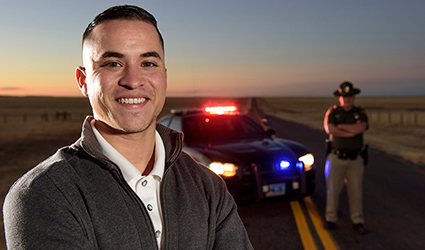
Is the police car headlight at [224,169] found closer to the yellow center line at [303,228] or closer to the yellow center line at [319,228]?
the yellow center line at [303,228]

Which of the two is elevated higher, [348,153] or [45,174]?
[45,174]

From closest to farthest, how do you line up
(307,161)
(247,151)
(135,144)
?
(135,144)
(247,151)
(307,161)

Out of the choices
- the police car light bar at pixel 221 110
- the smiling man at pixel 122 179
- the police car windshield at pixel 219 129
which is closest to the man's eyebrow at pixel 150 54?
the smiling man at pixel 122 179

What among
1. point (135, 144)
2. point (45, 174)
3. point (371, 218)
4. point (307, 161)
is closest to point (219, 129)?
point (307, 161)

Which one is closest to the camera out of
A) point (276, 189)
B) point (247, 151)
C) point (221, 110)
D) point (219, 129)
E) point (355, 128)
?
point (355, 128)

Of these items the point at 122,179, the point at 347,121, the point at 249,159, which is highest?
the point at 122,179

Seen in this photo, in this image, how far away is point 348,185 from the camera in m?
4.86

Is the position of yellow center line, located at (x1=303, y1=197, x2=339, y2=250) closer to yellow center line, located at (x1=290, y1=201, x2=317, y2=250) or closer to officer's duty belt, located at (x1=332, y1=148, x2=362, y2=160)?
yellow center line, located at (x1=290, y1=201, x2=317, y2=250)

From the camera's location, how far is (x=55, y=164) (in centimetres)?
120

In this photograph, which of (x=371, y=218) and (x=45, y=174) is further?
(x=371, y=218)

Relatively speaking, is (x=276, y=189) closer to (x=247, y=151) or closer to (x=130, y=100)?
(x=247, y=151)

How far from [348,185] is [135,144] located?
419 centimetres

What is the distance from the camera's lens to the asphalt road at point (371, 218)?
434cm

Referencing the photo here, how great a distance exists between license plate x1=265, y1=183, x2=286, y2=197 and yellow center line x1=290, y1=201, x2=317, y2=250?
1.93ft
